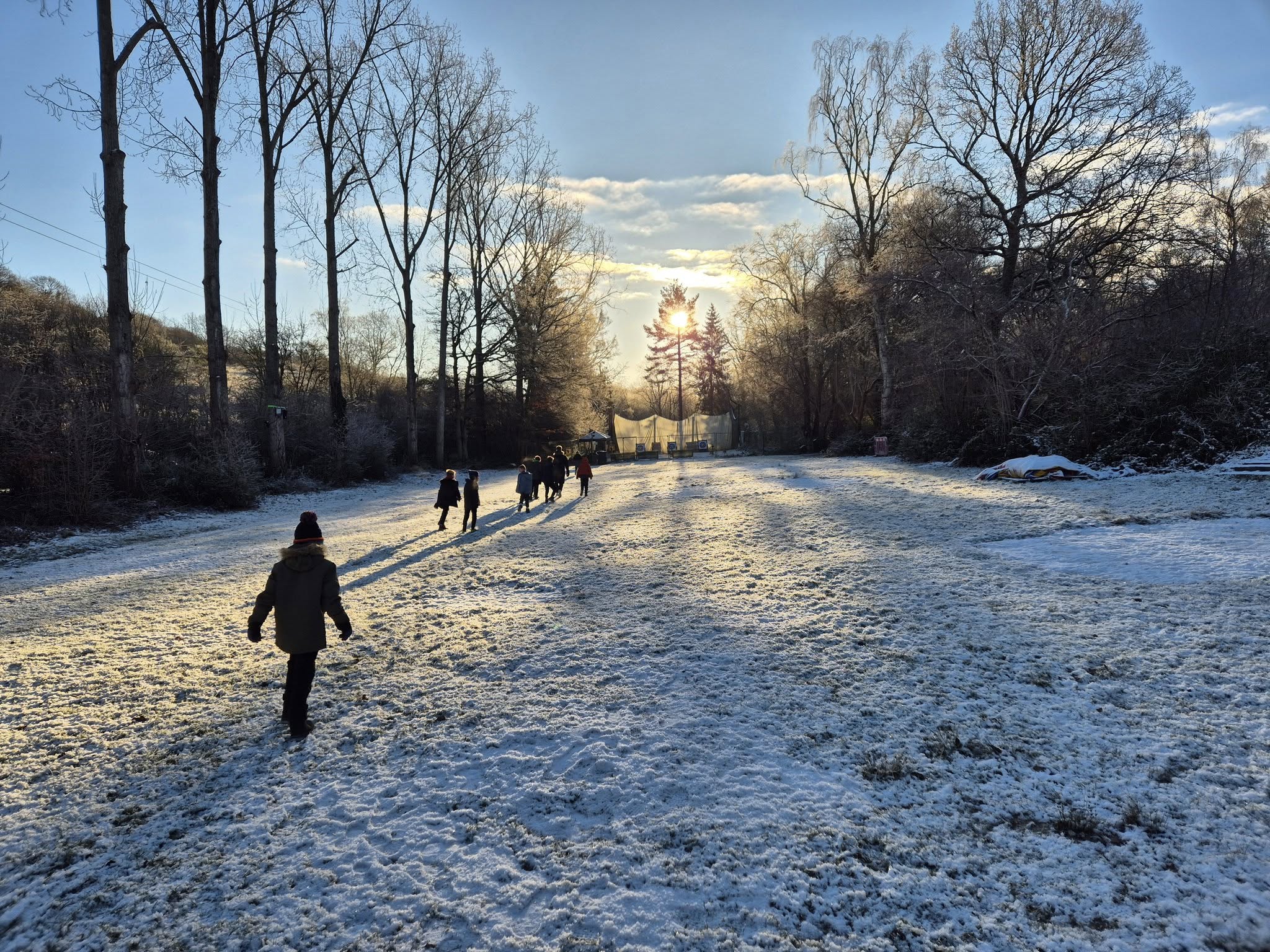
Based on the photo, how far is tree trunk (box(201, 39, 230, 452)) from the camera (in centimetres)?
1596

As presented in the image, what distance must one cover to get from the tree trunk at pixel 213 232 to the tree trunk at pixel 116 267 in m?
2.36

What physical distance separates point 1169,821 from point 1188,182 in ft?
75.5

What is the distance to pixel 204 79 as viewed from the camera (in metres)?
16.2

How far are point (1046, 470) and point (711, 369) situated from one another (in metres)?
57.8

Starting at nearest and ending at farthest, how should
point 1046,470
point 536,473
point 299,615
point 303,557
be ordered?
point 299,615 → point 303,557 → point 1046,470 → point 536,473

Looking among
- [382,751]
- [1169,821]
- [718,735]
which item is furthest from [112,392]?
[1169,821]

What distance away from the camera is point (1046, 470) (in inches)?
567

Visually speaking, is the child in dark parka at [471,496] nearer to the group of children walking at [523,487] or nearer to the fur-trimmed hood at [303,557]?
the group of children walking at [523,487]

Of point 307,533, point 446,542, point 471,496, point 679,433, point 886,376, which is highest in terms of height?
point 886,376

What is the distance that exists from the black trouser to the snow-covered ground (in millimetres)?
175

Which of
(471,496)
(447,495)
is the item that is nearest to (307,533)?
(471,496)

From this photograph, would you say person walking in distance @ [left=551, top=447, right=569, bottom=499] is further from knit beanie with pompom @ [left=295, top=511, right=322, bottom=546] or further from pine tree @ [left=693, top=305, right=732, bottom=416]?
pine tree @ [left=693, top=305, right=732, bottom=416]

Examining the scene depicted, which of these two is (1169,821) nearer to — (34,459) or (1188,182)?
(34,459)

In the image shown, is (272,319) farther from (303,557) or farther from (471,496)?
(303,557)
